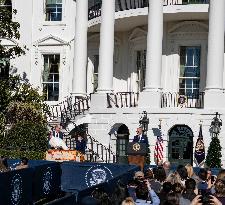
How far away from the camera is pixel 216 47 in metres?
25.3

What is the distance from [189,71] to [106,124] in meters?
4.79

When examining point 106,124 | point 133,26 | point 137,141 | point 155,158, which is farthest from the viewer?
point 133,26

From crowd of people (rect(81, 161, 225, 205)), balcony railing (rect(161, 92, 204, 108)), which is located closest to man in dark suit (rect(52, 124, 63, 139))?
balcony railing (rect(161, 92, 204, 108))

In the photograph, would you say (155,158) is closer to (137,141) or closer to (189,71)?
(137,141)

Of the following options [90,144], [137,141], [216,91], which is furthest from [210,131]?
[90,144]

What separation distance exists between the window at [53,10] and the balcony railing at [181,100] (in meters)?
8.47

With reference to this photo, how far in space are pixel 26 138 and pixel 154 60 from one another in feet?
20.9

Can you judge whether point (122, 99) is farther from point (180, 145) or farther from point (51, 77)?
point (51, 77)

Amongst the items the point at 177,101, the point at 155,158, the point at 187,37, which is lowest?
the point at 155,158

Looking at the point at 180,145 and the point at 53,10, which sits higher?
the point at 53,10

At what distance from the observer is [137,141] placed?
23.9 metres

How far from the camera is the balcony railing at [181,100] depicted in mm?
27573

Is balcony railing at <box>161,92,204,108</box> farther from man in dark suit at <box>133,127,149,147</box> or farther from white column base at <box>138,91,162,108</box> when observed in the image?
man in dark suit at <box>133,127,149,147</box>

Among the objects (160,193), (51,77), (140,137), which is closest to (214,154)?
(140,137)
